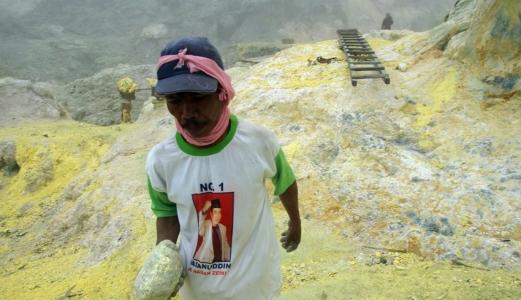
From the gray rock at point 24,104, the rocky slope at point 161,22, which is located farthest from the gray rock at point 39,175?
the rocky slope at point 161,22

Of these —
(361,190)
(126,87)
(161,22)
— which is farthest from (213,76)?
(161,22)

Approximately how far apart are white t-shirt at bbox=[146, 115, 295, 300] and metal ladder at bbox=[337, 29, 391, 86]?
404 cm

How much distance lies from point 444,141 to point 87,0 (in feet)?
117

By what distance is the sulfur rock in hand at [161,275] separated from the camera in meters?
1.81

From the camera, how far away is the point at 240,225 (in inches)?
74.0

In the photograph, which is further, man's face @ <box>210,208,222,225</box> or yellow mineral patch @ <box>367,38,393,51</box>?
yellow mineral patch @ <box>367,38,393,51</box>

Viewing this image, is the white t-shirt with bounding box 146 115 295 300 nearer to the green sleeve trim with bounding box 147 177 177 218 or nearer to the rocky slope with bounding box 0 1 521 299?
the green sleeve trim with bounding box 147 177 177 218

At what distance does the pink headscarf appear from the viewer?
167 centimetres

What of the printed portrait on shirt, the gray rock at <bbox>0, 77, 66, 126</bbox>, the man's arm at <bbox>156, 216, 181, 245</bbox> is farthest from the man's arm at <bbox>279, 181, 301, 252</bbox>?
the gray rock at <bbox>0, 77, 66, 126</bbox>

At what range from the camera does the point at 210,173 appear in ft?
5.92

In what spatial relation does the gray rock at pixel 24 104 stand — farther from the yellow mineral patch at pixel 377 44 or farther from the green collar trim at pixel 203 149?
the green collar trim at pixel 203 149

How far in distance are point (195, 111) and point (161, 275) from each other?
0.67m

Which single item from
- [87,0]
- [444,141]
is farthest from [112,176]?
[87,0]

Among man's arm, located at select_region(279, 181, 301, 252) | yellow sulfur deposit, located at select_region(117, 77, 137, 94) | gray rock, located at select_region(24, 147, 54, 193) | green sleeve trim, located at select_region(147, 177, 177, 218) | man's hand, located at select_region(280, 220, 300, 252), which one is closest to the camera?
green sleeve trim, located at select_region(147, 177, 177, 218)
